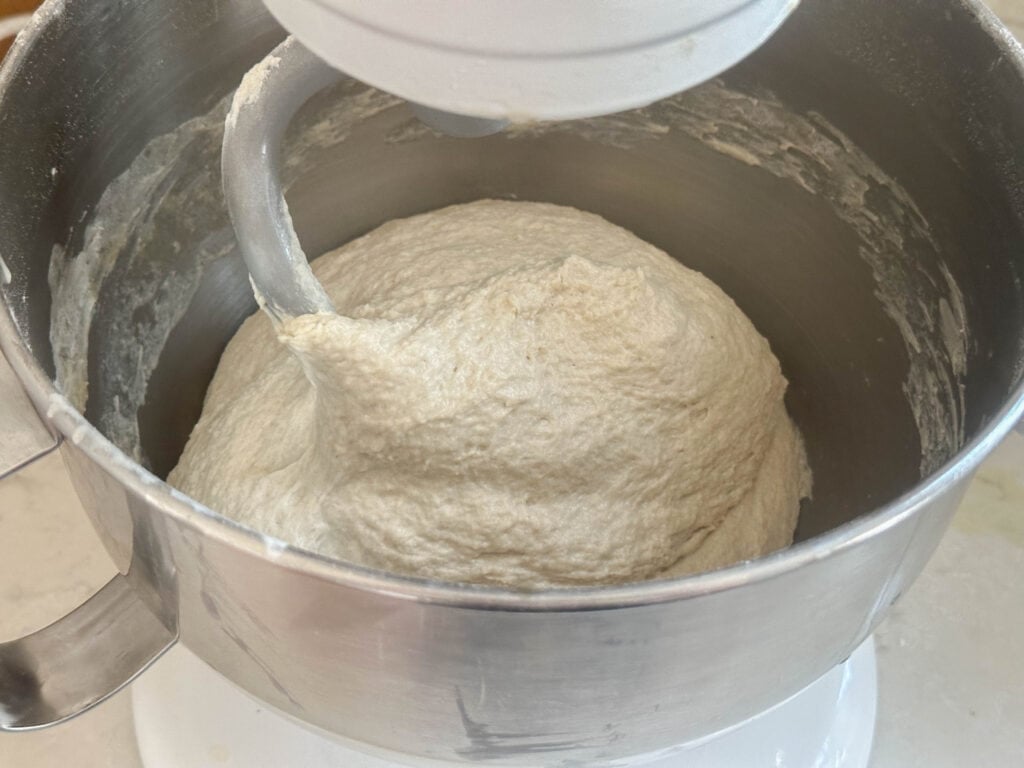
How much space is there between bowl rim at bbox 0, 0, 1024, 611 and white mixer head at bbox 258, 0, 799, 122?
21cm

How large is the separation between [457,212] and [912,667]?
0.65 m

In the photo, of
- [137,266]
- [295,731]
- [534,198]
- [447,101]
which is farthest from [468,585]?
[534,198]

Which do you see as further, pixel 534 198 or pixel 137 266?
pixel 534 198

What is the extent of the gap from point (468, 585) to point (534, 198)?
0.70m

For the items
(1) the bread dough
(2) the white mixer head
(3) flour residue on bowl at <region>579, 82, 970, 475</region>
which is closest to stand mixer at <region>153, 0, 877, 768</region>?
(2) the white mixer head

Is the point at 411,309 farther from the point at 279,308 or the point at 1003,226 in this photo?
the point at 1003,226

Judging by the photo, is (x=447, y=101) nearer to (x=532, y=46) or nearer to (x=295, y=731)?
(x=532, y=46)

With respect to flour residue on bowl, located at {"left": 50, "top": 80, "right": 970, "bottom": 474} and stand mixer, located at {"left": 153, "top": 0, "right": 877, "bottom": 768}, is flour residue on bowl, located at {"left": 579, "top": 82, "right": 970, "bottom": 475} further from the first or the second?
stand mixer, located at {"left": 153, "top": 0, "right": 877, "bottom": 768}

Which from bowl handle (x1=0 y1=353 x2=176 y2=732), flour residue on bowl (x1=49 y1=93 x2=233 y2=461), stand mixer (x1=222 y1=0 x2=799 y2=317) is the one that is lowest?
bowl handle (x1=0 y1=353 x2=176 y2=732)

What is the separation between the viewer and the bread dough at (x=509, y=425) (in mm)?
808

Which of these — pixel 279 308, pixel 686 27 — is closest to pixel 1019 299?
pixel 686 27

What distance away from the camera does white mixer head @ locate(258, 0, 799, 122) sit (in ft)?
1.16

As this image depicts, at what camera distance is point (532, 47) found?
0.36m

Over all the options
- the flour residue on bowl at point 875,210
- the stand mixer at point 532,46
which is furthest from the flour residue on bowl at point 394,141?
the stand mixer at point 532,46
